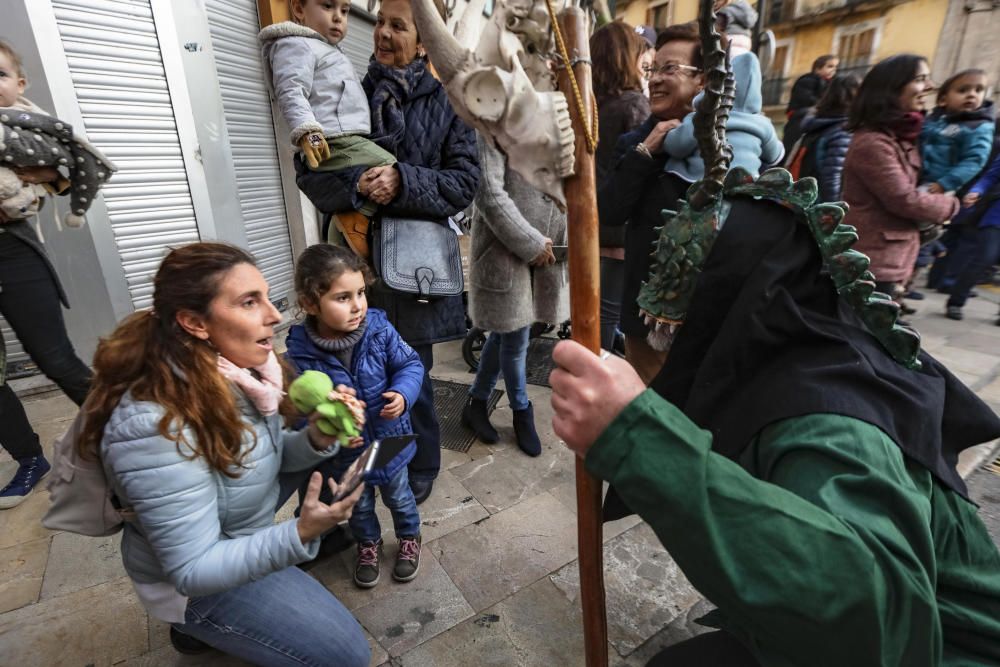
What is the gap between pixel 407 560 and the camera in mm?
2361

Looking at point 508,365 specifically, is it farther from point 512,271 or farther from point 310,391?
point 310,391

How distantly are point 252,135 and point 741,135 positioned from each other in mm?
4568

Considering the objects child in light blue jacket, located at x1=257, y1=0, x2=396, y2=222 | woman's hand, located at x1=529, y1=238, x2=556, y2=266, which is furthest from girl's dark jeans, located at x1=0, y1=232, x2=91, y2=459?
woman's hand, located at x1=529, y1=238, x2=556, y2=266

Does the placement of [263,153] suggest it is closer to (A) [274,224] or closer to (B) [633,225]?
(A) [274,224]

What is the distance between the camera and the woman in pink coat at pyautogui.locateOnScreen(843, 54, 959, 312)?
338 centimetres

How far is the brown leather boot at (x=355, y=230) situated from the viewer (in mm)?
2549

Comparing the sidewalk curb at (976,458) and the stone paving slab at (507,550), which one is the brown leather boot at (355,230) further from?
the sidewalk curb at (976,458)

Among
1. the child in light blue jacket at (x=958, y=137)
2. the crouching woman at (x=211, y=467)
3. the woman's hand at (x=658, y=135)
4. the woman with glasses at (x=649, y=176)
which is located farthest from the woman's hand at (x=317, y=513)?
the child in light blue jacket at (x=958, y=137)

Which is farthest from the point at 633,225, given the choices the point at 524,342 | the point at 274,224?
the point at 274,224

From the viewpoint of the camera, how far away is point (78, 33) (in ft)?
12.0

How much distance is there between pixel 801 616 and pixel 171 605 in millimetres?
1793

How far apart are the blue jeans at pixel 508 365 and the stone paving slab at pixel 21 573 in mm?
2391

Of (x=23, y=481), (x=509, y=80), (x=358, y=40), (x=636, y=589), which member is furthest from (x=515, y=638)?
(x=358, y=40)

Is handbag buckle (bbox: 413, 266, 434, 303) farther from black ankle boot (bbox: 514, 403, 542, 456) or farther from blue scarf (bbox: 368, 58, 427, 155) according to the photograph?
black ankle boot (bbox: 514, 403, 542, 456)
